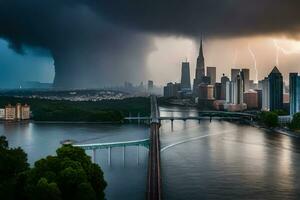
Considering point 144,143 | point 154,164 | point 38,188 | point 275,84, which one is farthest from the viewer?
point 275,84

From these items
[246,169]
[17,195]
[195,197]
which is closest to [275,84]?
[246,169]

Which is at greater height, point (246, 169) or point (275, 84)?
point (275, 84)

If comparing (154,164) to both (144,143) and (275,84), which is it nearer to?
(144,143)

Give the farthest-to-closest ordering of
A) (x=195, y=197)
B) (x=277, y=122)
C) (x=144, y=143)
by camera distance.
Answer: (x=277, y=122) < (x=144, y=143) < (x=195, y=197)

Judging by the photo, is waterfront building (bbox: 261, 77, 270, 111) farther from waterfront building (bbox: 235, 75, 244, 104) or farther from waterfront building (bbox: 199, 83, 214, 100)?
waterfront building (bbox: 199, 83, 214, 100)

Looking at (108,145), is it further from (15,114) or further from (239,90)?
(239,90)

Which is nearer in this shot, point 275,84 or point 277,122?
point 277,122
